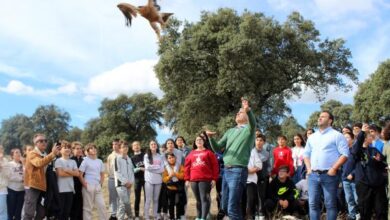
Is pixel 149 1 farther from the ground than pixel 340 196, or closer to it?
farther from the ground

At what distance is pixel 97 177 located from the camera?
356 inches

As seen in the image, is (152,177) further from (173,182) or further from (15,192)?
(15,192)

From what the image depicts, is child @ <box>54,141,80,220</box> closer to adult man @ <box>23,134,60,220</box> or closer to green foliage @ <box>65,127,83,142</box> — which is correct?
adult man @ <box>23,134,60,220</box>

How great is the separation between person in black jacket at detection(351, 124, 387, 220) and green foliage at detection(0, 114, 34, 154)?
85.9 metres

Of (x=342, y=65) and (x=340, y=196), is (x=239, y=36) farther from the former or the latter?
(x=340, y=196)

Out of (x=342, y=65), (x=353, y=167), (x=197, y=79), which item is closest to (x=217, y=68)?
(x=197, y=79)

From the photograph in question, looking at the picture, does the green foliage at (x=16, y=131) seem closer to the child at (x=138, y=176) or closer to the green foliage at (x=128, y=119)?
the green foliage at (x=128, y=119)

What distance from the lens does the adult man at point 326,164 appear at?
20.5ft

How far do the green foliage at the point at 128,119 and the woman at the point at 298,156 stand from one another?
180 feet

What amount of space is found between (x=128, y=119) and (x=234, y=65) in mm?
41239

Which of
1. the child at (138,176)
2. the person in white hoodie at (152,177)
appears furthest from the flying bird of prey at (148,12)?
the child at (138,176)

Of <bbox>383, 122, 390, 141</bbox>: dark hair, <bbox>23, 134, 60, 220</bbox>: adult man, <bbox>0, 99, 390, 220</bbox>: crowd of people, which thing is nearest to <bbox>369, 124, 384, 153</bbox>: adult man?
<bbox>0, 99, 390, 220</bbox>: crowd of people

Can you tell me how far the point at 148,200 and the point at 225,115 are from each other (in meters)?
21.1

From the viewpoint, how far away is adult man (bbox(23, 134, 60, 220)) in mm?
8109
